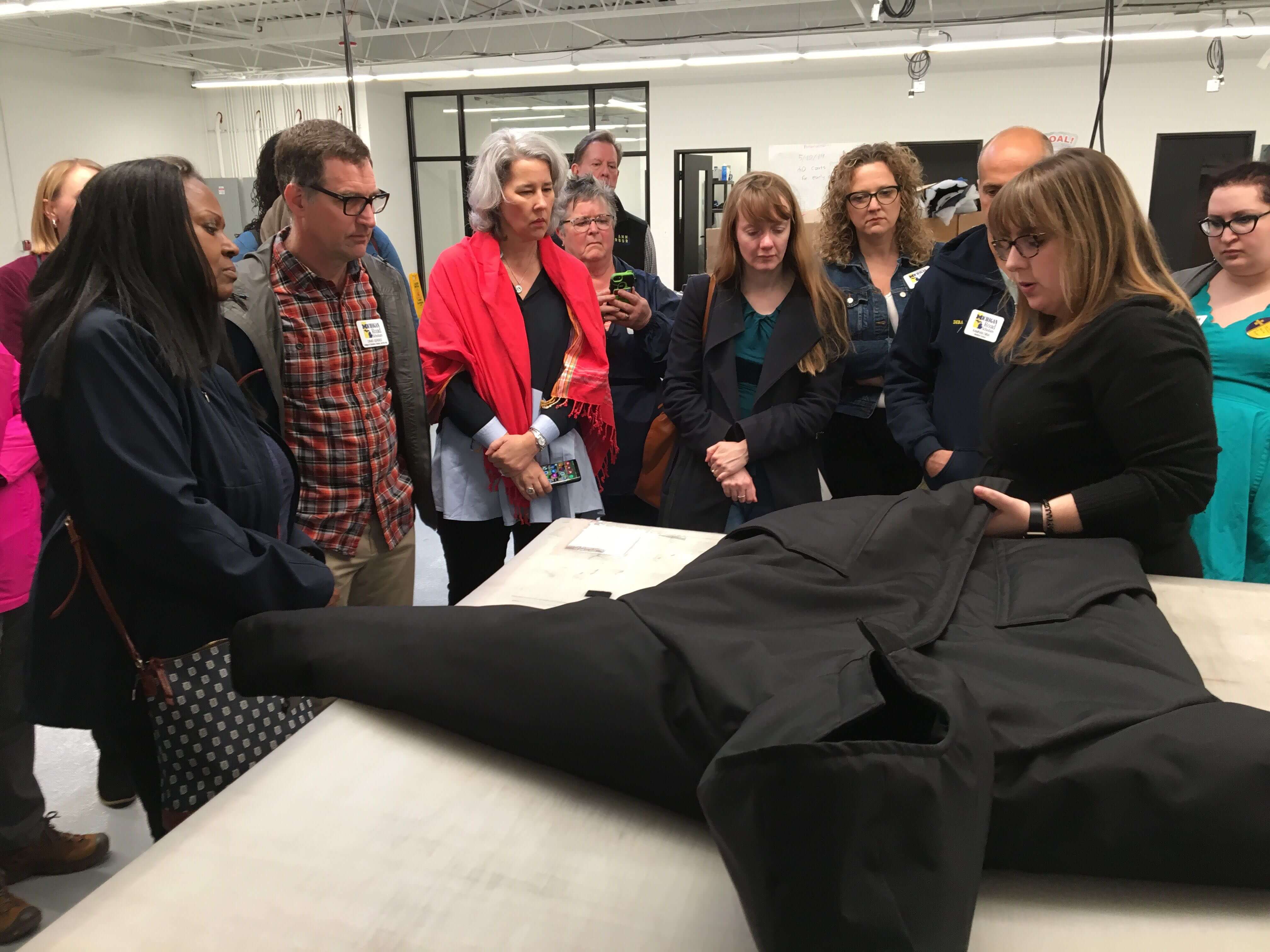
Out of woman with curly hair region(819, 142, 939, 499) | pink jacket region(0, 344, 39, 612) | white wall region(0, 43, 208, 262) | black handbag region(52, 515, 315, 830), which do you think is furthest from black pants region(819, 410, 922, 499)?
white wall region(0, 43, 208, 262)

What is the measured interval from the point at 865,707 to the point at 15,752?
5.97 ft

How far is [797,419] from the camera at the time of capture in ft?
6.90

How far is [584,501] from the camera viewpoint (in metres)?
2.23

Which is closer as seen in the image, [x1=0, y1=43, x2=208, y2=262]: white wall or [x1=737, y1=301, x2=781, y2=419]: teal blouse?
[x1=737, y1=301, x2=781, y2=419]: teal blouse

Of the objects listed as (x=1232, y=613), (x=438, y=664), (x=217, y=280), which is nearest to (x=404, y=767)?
(x=438, y=664)

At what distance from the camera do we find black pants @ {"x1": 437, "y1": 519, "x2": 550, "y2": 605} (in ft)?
7.17

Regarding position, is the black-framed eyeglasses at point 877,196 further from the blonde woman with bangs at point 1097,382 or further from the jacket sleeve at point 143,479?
the jacket sleeve at point 143,479

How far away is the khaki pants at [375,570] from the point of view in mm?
1839

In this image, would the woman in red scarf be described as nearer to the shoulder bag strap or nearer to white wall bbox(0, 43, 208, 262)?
the shoulder bag strap

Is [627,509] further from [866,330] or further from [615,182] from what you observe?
[615,182]

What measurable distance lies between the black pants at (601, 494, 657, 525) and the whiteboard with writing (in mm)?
6847

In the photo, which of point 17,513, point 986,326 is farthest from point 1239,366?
point 17,513

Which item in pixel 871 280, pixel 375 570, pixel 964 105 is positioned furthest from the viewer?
pixel 964 105

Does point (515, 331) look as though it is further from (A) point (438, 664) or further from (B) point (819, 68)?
(B) point (819, 68)
